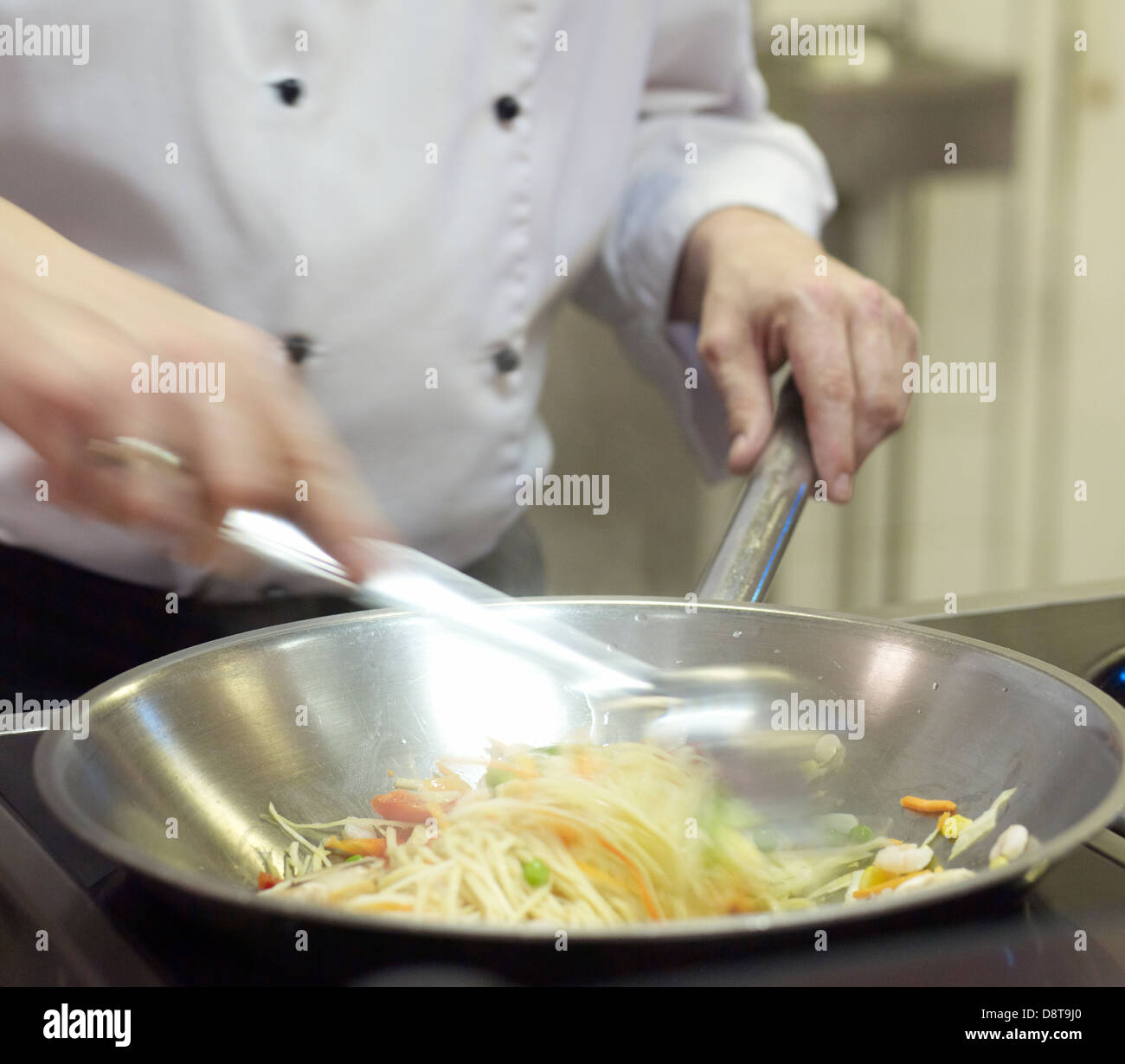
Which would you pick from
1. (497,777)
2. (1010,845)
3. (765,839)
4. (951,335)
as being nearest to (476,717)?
(497,777)

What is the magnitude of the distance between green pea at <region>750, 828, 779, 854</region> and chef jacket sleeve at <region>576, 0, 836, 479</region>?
1.99 ft

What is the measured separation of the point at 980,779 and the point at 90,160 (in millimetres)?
674

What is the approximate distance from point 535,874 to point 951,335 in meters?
2.30

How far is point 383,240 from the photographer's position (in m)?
0.92

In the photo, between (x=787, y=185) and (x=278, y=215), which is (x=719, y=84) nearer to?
(x=787, y=185)

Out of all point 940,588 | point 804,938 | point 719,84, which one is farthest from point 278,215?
point 940,588

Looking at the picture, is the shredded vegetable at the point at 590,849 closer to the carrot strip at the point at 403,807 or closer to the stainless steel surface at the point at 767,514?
the carrot strip at the point at 403,807

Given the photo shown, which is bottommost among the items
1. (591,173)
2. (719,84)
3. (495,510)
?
(495,510)

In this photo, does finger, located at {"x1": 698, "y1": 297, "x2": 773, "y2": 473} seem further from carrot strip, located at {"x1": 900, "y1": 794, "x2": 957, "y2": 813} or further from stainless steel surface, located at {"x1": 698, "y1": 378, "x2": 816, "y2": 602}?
carrot strip, located at {"x1": 900, "y1": 794, "x2": 957, "y2": 813}

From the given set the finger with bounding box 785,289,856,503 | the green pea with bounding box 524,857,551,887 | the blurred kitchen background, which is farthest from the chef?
the blurred kitchen background

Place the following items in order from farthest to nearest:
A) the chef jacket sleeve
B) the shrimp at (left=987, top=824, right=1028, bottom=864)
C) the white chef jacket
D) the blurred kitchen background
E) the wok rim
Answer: the blurred kitchen background < the chef jacket sleeve < the white chef jacket < the shrimp at (left=987, top=824, right=1028, bottom=864) < the wok rim

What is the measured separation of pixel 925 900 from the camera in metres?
0.38

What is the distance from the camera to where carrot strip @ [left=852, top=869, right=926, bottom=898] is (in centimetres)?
54

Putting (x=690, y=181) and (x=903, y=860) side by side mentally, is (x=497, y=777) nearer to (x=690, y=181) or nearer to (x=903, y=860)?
(x=903, y=860)
